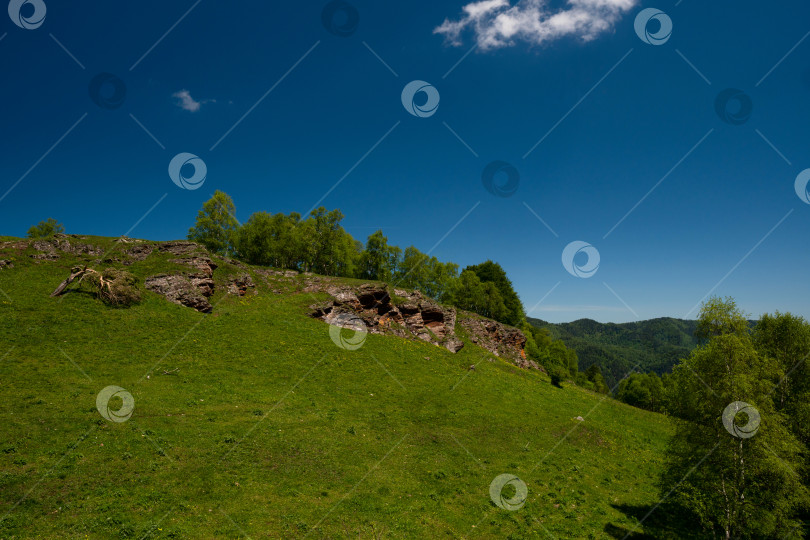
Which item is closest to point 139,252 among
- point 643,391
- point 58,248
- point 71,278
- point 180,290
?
point 58,248

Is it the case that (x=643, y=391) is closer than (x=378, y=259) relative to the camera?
No

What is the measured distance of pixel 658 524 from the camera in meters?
18.6

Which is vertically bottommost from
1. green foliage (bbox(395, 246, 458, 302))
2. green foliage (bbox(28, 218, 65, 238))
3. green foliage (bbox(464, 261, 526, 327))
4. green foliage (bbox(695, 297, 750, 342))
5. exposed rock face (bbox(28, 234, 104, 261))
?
green foliage (bbox(28, 218, 65, 238))

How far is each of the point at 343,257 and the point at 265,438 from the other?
183 ft

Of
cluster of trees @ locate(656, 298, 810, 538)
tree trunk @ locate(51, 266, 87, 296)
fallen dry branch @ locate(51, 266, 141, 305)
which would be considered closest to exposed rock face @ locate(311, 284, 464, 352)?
fallen dry branch @ locate(51, 266, 141, 305)

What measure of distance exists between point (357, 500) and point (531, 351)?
7222 cm

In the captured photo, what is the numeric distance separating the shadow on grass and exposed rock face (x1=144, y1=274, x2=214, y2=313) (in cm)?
4441

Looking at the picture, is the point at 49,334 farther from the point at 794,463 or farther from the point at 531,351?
the point at 531,351

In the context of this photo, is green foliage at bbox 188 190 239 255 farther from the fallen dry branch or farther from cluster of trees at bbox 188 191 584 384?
the fallen dry branch

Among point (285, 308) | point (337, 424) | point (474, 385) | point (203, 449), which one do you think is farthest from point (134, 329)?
point (474, 385)

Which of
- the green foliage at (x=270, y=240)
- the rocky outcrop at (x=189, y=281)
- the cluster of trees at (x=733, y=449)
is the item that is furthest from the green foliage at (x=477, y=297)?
the cluster of trees at (x=733, y=449)

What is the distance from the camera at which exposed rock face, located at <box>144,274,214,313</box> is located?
40188 millimetres

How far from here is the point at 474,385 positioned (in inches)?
1533

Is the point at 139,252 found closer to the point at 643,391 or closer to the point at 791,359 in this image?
the point at 791,359
